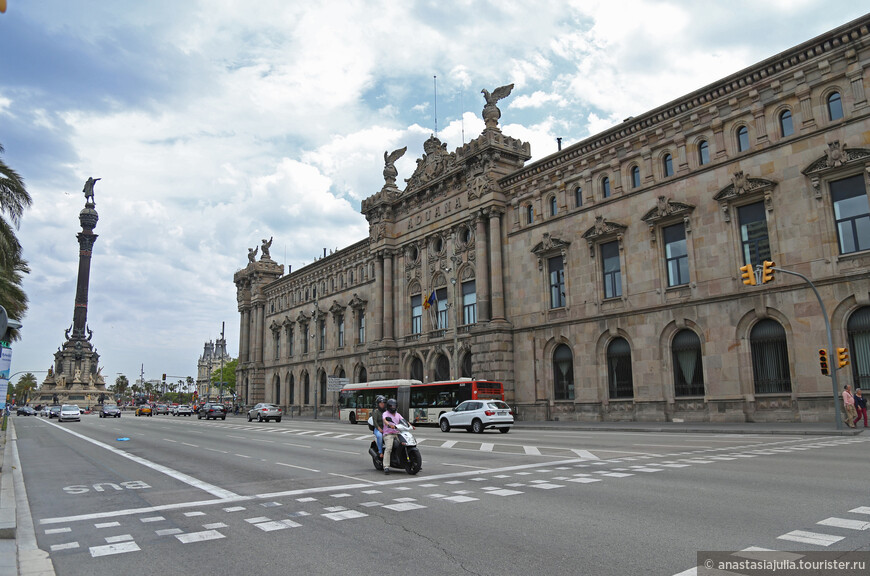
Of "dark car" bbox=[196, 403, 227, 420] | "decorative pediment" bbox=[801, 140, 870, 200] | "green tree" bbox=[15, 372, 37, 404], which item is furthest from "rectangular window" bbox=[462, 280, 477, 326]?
"green tree" bbox=[15, 372, 37, 404]

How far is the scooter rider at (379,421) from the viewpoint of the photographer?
44.2ft

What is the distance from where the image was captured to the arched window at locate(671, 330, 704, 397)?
1242 inches

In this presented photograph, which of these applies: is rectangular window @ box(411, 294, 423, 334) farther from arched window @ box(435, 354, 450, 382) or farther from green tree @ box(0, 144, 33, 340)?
green tree @ box(0, 144, 33, 340)

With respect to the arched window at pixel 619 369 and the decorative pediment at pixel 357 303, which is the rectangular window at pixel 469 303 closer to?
the arched window at pixel 619 369

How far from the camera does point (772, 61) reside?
29328mm

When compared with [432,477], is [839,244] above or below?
above

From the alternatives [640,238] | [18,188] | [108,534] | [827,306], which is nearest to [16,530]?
[108,534]

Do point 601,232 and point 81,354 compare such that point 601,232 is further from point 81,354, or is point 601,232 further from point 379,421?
point 81,354

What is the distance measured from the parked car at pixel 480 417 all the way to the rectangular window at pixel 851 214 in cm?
1616

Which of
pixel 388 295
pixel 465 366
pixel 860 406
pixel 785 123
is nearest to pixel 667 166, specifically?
pixel 785 123

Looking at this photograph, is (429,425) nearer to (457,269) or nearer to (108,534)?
(457,269)

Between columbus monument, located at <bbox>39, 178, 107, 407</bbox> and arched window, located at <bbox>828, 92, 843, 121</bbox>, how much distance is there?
125341mm

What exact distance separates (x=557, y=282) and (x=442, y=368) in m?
13.1

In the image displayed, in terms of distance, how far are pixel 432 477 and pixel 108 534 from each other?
6.23 metres
